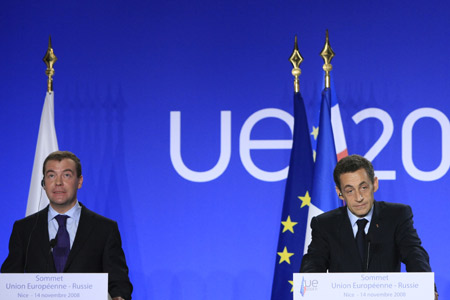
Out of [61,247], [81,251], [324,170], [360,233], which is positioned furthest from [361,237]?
[61,247]

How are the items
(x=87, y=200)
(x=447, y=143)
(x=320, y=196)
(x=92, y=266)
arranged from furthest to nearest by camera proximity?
(x=87, y=200)
(x=447, y=143)
(x=320, y=196)
(x=92, y=266)

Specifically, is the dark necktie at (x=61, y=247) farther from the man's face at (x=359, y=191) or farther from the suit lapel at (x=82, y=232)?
the man's face at (x=359, y=191)

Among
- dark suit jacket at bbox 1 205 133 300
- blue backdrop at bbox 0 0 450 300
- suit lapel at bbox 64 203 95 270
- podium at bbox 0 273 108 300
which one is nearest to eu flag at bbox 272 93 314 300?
blue backdrop at bbox 0 0 450 300

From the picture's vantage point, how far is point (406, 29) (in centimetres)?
467

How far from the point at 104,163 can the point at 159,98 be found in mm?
647

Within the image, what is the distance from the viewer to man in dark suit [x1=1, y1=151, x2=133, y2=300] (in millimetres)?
3195

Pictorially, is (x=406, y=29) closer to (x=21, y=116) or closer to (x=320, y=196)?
(x=320, y=196)

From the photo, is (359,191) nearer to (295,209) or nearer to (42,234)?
(295,209)

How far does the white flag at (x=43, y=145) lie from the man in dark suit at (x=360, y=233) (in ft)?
7.11

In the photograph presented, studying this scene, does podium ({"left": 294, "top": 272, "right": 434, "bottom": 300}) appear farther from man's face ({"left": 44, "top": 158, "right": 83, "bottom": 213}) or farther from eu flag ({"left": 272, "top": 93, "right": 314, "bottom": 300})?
eu flag ({"left": 272, "top": 93, "right": 314, "bottom": 300})

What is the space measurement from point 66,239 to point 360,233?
4.87 ft

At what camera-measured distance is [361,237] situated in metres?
3.10

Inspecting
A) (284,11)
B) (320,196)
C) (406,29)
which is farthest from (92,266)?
(406,29)

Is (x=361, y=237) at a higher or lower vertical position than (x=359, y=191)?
lower
